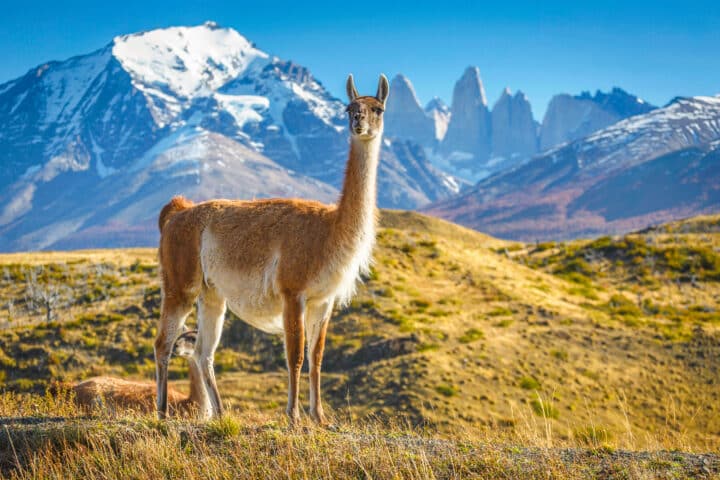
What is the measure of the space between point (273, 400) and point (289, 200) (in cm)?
1243

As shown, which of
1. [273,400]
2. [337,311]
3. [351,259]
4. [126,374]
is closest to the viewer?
[351,259]

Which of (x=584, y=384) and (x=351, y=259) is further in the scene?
(x=584, y=384)

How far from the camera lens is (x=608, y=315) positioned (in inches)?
1126

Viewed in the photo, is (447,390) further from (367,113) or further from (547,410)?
(367,113)

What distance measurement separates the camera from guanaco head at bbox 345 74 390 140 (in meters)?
7.66

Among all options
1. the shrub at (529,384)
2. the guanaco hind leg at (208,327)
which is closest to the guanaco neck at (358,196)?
the guanaco hind leg at (208,327)

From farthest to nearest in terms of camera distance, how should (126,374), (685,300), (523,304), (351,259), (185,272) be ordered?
(685,300)
(523,304)
(126,374)
(185,272)
(351,259)

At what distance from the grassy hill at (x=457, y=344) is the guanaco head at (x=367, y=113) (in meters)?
7.19

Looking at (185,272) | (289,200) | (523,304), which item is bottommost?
(523,304)

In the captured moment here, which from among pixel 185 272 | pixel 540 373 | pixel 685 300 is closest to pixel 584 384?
pixel 540 373

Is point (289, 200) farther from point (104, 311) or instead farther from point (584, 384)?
point (104, 311)

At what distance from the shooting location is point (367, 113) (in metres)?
7.73

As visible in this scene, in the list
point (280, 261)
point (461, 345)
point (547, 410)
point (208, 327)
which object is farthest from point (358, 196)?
point (461, 345)

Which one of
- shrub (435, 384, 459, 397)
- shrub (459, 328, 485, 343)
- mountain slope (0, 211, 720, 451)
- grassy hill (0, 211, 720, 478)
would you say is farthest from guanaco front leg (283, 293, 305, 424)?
shrub (459, 328, 485, 343)
